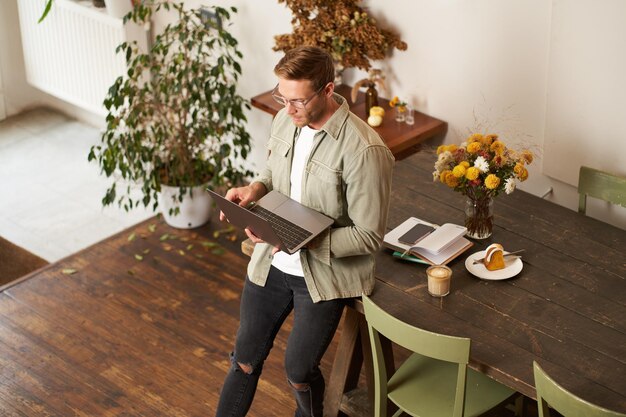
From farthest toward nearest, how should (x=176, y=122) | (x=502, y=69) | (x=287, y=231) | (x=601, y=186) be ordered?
1. (x=176, y=122)
2. (x=502, y=69)
3. (x=601, y=186)
4. (x=287, y=231)

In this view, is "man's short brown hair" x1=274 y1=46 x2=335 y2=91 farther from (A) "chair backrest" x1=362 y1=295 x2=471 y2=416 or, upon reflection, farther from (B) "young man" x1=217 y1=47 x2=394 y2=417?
(A) "chair backrest" x1=362 y1=295 x2=471 y2=416

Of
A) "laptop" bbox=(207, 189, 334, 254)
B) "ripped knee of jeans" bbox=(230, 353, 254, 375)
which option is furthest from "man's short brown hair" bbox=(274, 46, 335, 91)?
"ripped knee of jeans" bbox=(230, 353, 254, 375)

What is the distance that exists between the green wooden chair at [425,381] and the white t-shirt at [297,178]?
0.29 m

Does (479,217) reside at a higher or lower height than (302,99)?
lower

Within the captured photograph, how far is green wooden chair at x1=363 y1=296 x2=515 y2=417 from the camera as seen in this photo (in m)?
2.77

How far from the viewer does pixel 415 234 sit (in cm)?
340

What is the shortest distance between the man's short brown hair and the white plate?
87cm

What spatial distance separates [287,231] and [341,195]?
203 millimetres

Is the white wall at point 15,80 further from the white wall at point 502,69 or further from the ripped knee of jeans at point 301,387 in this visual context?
the ripped knee of jeans at point 301,387

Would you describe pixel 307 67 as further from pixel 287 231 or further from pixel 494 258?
pixel 494 258

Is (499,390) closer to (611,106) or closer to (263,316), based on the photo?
(263,316)

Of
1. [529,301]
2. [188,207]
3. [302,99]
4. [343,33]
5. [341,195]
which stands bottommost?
[188,207]

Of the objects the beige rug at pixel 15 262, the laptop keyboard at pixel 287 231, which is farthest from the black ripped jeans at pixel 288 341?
the beige rug at pixel 15 262

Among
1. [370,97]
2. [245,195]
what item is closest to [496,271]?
[245,195]
